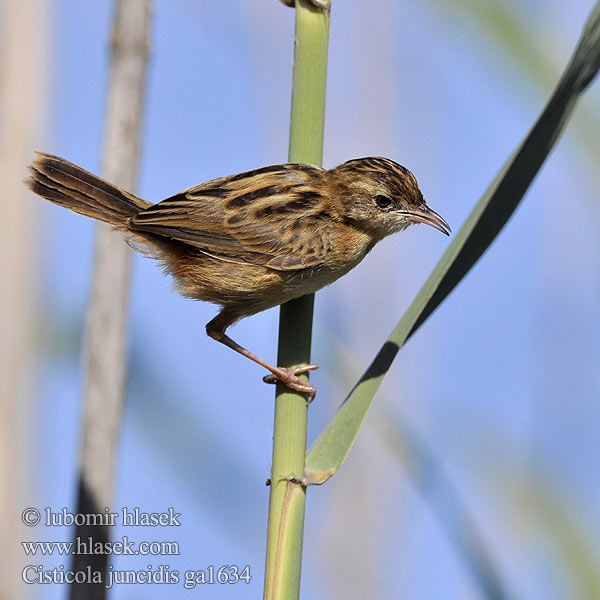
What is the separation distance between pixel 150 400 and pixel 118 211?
642 millimetres

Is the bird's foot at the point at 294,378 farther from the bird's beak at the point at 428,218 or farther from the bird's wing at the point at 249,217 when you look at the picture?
the bird's beak at the point at 428,218

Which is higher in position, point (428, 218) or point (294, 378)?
point (428, 218)

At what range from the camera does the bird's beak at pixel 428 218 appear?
2.59 m

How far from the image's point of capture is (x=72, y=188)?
107 inches

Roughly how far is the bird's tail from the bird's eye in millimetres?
783

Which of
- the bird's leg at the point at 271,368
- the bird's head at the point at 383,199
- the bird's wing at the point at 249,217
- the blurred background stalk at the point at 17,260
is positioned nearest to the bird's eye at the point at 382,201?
the bird's head at the point at 383,199

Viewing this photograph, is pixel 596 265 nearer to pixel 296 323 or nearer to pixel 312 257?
pixel 312 257

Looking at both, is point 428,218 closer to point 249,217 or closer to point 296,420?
point 249,217

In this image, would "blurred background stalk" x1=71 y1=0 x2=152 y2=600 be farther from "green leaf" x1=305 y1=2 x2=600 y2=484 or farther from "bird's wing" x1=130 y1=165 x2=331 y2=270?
"green leaf" x1=305 y1=2 x2=600 y2=484

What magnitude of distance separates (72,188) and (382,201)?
3.42 ft

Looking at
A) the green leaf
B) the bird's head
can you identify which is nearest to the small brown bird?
the bird's head

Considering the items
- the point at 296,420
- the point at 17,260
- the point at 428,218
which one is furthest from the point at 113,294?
the point at 428,218

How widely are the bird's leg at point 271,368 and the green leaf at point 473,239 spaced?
167mm

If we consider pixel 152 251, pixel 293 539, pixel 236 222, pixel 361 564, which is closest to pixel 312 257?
pixel 236 222
